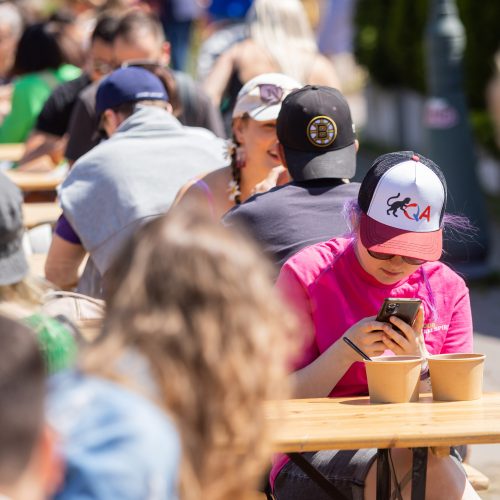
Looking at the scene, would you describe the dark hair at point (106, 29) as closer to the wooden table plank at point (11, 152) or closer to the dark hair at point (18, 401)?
the wooden table plank at point (11, 152)

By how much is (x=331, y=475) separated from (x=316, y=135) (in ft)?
3.78

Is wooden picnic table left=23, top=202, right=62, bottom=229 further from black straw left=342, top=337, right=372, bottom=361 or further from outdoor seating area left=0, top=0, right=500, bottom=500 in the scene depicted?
black straw left=342, top=337, right=372, bottom=361

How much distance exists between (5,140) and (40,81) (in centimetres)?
74

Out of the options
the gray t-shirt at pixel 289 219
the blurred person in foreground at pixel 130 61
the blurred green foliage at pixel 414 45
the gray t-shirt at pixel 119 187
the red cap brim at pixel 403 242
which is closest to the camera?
the red cap brim at pixel 403 242

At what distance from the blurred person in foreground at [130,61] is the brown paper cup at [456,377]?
10.6 feet

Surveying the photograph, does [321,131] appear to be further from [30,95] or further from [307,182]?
[30,95]

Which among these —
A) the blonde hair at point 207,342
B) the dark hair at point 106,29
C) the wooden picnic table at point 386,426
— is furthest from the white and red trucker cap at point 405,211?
→ the dark hair at point 106,29

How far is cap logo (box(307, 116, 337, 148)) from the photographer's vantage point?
3.83 meters

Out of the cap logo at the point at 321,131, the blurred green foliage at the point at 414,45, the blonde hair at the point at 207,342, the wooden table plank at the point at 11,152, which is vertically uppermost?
the blonde hair at the point at 207,342

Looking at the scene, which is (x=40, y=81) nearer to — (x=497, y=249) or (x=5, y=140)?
(x=5, y=140)

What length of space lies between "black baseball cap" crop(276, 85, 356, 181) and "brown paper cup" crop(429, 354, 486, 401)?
90cm

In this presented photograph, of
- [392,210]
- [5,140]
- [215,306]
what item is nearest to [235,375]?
[215,306]

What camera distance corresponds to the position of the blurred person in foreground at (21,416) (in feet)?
5.04

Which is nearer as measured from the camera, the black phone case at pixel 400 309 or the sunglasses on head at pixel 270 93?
the black phone case at pixel 400 309
